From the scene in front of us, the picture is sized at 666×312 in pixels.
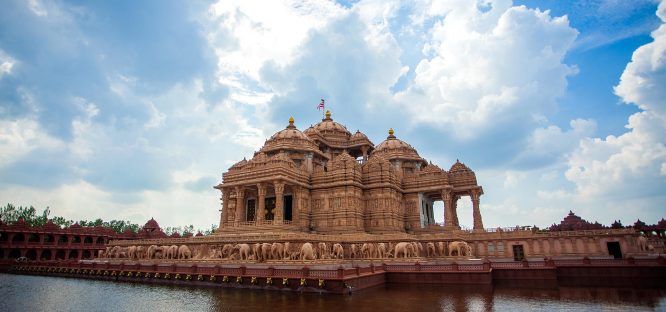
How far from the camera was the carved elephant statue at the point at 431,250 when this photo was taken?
32375mm

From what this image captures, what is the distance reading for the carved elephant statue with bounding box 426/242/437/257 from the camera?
32.4 metres

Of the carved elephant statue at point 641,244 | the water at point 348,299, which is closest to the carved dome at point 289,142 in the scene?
the water at point 348,299

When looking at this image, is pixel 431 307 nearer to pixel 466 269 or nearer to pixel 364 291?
pixel 364 291

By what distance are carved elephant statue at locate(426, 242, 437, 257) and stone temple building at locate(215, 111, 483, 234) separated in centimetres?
555

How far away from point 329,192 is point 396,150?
1331cm

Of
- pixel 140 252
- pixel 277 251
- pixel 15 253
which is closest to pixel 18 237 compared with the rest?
pixel 15 253

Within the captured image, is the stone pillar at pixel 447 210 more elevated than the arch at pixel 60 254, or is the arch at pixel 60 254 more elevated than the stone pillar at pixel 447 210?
the stone pillar at pixel 447 210

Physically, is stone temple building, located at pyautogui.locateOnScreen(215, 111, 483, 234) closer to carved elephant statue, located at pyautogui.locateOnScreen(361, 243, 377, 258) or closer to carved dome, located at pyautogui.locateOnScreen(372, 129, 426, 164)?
carved dome, located at pyautogui.locateOnScreen(372, 129, 426, 164)

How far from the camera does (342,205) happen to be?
122ft

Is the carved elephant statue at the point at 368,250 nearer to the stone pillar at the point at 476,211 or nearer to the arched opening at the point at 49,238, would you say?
the stone pillar at the point at 476,211

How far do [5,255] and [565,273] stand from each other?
65.5m

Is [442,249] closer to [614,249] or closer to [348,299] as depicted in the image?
[614,249]

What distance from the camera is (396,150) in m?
47.5

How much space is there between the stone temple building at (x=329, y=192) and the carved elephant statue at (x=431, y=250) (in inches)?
218
